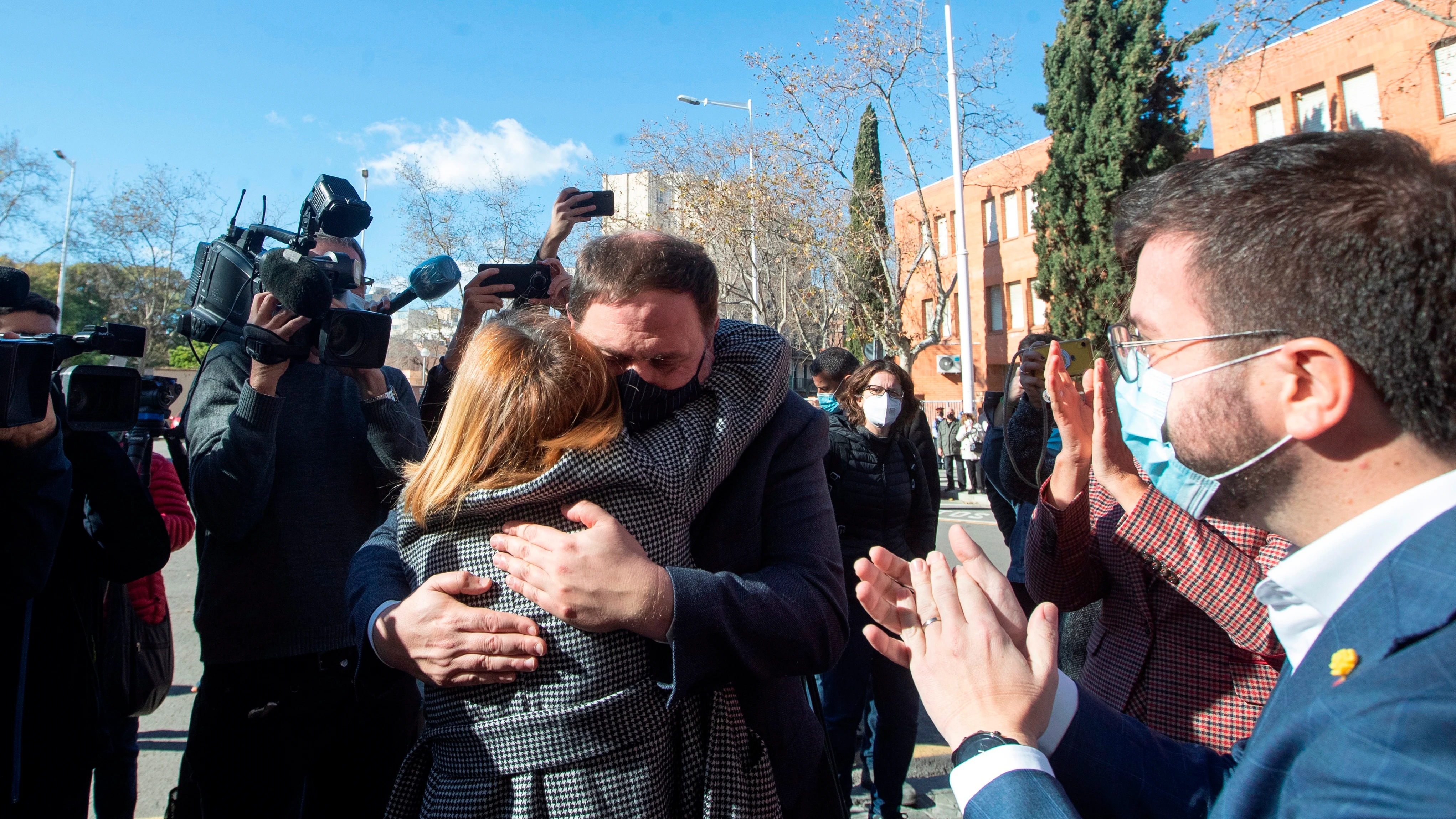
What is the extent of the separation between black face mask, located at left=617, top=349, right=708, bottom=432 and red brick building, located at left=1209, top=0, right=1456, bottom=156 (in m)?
15.1

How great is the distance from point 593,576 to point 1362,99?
2291 cm

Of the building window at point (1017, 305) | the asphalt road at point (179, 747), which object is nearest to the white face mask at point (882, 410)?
the asphalt road at point (179, 747)

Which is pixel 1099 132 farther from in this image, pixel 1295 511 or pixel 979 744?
pixel 979 744

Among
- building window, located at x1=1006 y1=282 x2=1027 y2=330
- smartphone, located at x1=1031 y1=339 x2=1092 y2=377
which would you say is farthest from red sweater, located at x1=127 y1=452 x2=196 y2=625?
building window, located at x1=1006 y1=282 x2=1027 y2=330

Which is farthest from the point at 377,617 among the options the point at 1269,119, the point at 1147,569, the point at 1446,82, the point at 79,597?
the point at 1269,119

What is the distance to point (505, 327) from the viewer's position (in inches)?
62.6

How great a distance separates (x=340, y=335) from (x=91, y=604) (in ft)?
Answer: 3.56

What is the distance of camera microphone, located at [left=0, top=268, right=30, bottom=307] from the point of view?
2381mm

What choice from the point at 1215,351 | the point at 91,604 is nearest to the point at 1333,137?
the point at 1215,351

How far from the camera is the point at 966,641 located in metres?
1.20

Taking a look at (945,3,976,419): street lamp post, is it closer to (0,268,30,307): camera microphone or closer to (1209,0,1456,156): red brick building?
(1209,0,1456,156): red brick building

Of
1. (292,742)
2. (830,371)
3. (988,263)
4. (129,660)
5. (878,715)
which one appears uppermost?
(988,263)

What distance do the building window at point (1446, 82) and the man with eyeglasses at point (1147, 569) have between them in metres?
16.8

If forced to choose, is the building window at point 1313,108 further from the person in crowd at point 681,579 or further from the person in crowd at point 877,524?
the person in crowd at point 681,579
